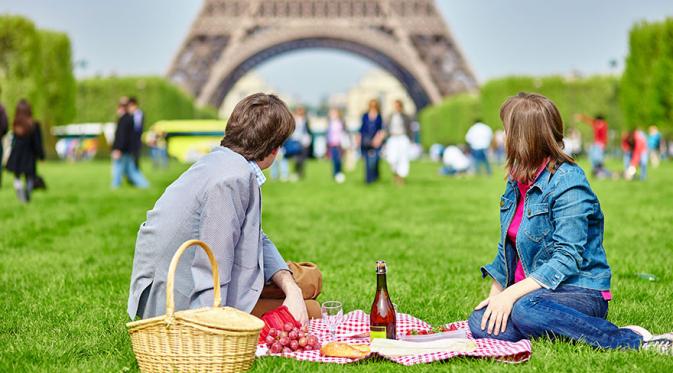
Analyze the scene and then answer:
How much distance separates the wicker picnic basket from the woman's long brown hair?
10.7m

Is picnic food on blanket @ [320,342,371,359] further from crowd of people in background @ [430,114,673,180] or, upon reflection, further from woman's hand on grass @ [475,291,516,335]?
crowd of people in background @ [430,114,673,180]

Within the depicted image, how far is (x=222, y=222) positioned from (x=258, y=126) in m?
0.42

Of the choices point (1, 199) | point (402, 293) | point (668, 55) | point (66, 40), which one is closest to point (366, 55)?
point (66, 40)

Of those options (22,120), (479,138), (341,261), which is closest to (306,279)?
(341,261)

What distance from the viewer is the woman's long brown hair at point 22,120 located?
13314 mm

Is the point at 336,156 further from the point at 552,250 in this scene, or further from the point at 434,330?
the point at 552,250

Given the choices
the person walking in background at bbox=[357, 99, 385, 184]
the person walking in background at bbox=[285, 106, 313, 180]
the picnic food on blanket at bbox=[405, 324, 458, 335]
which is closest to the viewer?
the picnic food on blanket at bbox=[405, 324, 458, 335]

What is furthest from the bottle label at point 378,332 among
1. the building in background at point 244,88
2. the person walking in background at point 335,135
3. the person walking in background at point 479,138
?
the building in background at point 244,88

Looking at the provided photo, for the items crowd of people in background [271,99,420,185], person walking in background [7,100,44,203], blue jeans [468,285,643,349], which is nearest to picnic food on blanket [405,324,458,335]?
blue jeans [468,285,643,349]

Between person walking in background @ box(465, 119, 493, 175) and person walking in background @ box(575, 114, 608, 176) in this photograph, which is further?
person walking in background @ box(465, 119, 493, 175)

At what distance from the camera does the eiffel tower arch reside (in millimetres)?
47344

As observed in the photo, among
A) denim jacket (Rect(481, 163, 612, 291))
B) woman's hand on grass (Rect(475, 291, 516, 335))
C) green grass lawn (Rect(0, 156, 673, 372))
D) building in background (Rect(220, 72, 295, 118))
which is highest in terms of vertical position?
building in background (Rect(220, 72, 295, 118))

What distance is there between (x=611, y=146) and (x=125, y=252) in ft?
136

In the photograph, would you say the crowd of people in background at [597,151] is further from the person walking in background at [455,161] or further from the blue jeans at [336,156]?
the blue jeans at [336,156]
